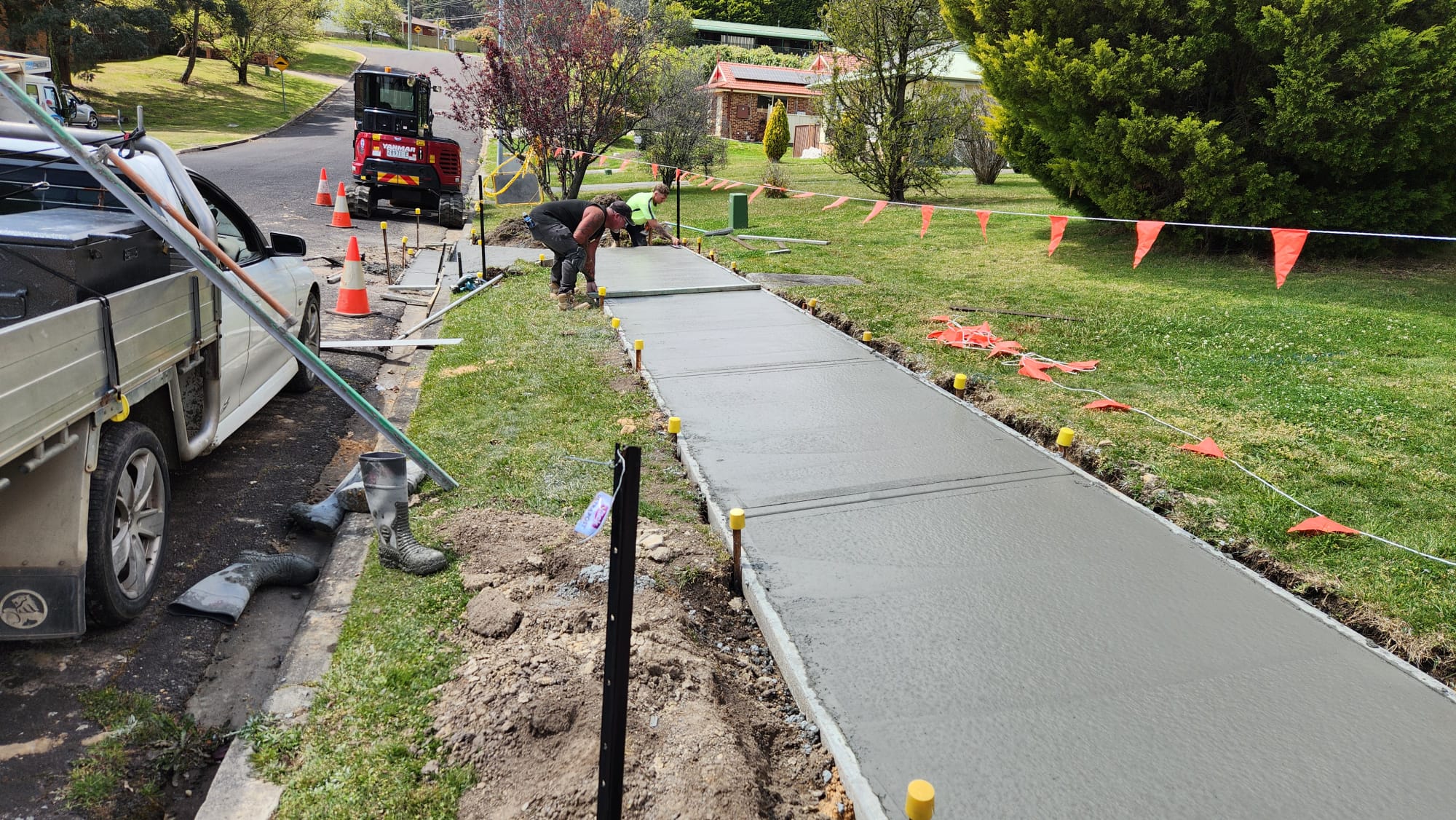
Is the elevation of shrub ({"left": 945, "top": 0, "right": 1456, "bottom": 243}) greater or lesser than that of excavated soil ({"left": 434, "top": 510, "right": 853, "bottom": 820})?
greater

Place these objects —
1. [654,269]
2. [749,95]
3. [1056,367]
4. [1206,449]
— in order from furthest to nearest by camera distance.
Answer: [749,95]
[654,269]
[1056,367]
[1206,449]

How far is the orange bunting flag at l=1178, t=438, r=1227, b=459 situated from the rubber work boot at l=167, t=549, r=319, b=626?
4.77 metres

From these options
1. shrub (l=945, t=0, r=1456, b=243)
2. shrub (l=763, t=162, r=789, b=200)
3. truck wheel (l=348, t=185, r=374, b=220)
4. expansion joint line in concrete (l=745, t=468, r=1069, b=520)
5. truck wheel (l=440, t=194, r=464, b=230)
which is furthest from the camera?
shrub (l=763, t=162, r=789, b=200)

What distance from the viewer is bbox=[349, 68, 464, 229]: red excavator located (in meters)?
16.8

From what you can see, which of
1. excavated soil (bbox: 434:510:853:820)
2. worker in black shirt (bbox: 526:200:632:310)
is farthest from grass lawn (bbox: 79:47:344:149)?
excavated soil (bbox: 434:510:853:820)

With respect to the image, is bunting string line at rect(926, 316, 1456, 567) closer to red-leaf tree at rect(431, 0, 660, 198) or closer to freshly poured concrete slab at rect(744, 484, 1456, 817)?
freshly poured concrete slab at rect(744, 484, 1456, 817)

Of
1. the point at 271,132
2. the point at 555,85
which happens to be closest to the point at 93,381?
the point at 555,85

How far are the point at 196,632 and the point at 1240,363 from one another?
23.7 feet

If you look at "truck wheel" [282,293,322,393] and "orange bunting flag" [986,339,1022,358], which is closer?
"truck wheel" [282,293,322,393]

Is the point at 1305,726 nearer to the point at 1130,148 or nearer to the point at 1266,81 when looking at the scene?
the point at 1130,148

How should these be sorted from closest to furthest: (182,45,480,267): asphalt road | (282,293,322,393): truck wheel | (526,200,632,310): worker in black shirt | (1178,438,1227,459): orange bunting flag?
(1178,438,1227,459): orange bunting flag < (282,293,322,393): truck wheel < (526,200,632,310): worker in black shirt < (182,45,480,267): asphalt road

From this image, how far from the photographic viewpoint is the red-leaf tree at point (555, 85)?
17172 mm

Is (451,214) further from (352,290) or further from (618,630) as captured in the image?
(618,630)

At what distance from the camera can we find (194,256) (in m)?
4.01
